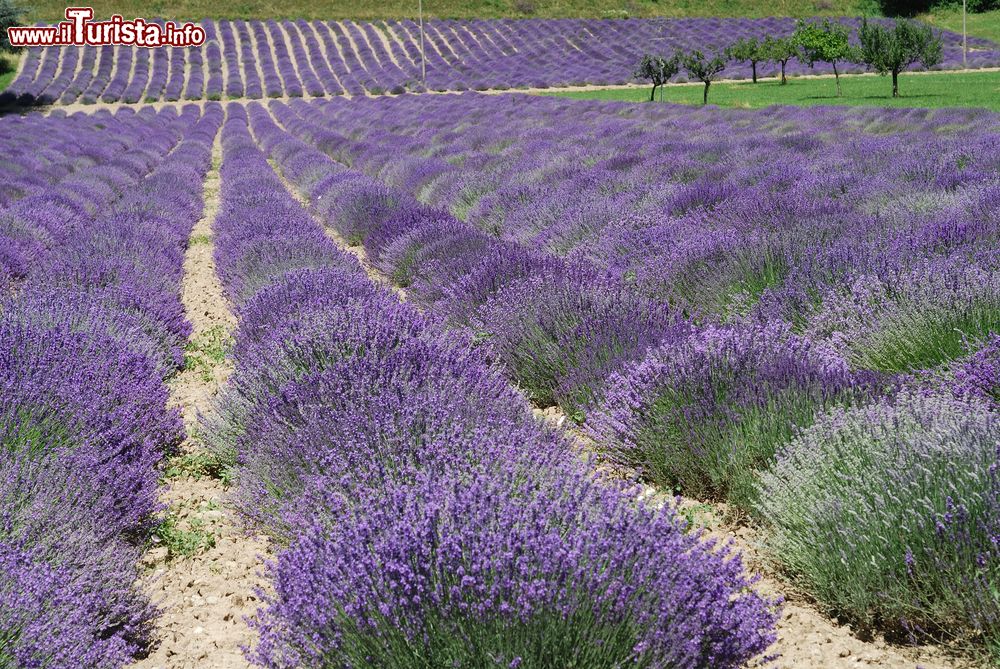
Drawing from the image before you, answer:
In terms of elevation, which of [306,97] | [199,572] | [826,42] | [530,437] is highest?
[826,42]

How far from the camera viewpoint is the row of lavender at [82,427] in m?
2.29

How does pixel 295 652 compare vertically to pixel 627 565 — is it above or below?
below

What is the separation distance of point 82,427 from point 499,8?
197ft

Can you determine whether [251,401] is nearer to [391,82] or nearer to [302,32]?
[391,82]

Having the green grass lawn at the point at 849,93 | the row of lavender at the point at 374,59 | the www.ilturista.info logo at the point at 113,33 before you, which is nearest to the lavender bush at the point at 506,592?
the green grass lawn at the point at 849,93

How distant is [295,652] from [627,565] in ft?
2.77

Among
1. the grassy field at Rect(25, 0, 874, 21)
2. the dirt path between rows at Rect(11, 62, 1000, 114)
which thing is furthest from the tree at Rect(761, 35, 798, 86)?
the grassy field at Rect(25, 0, 874, 21)

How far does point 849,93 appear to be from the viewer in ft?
80.1

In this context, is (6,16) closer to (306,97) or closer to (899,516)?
(306,97)

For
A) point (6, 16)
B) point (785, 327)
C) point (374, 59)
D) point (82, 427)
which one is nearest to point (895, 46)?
point (785, 327)

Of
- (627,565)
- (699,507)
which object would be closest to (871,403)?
(699,507)

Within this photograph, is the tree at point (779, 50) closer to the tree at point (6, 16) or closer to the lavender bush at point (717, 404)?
the lavender bush at point (717, 404)

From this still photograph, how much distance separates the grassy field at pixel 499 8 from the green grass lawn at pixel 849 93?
26.7m

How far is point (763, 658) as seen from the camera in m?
2.38
